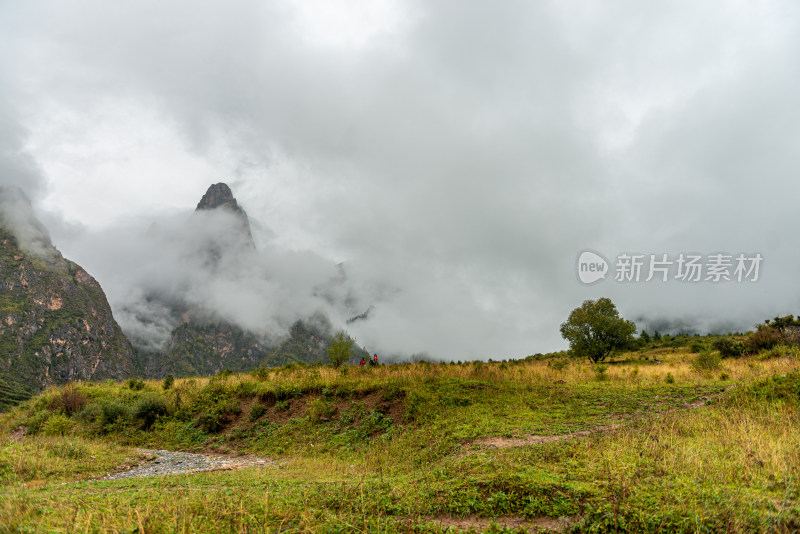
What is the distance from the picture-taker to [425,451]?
518 inches

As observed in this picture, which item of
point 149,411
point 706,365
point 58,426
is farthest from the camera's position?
point 706,365

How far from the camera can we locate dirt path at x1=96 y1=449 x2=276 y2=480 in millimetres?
13672

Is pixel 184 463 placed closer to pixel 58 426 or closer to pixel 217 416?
pixel 217 416

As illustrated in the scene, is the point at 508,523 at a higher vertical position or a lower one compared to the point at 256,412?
higher

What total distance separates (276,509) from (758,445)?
9625mm

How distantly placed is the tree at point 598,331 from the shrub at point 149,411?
138 ft

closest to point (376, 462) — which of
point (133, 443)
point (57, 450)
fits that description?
point (57, 450)

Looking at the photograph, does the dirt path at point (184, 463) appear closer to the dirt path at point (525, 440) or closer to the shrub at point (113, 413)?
the shrub at point (113, 413)

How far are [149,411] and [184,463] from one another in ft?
29.9

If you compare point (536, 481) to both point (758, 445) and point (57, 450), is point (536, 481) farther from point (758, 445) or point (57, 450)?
point (57, 450)

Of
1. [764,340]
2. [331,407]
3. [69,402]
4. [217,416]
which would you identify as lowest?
[69,402]

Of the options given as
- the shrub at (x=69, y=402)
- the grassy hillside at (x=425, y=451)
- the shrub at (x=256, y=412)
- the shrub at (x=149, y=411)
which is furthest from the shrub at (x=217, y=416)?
the shrub at (x=69, y=402)

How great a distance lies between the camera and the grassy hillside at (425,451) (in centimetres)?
551

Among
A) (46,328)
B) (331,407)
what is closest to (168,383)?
(331,407)
